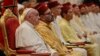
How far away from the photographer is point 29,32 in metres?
3.88

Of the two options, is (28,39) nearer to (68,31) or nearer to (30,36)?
(30,36)

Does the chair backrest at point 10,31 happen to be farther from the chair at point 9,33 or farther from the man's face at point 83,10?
the man's face at point 83,10

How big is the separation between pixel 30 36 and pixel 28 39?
48mm

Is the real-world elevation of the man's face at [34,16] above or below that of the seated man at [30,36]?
above

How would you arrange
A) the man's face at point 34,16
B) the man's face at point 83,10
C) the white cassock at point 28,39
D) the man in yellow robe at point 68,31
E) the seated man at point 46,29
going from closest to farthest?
the white cassock at point 28,39 < the man's face at point 34,16 < the seated man at point 46,29 < the man in yellow robe at point 68,31 < the man's face at point 83,10

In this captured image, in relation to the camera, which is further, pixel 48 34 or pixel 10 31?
pixel 48 34

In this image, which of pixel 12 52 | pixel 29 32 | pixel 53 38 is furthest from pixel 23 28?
pixel 53 38

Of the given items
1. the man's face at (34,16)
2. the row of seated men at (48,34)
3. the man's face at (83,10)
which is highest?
the man's face at (34,16)

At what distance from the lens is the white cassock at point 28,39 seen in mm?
3861

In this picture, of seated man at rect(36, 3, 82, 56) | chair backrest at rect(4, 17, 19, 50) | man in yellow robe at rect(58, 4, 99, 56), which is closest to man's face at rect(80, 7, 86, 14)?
man in yellow robe at rect(58, 4, 99, 56)

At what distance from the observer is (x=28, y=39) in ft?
12.7

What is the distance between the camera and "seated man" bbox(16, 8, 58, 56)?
3.87 meters

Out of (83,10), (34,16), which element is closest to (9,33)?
(34,16)

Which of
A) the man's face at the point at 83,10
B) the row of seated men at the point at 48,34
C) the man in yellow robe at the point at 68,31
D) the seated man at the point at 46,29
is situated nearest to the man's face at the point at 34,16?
the row of seated men at the point at 48,34
